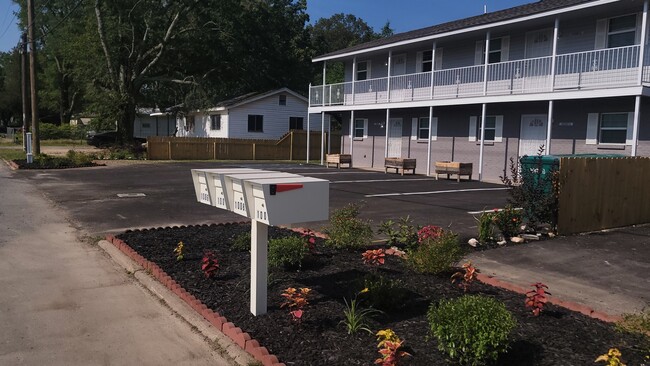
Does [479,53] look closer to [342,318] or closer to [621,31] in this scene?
[621,31]

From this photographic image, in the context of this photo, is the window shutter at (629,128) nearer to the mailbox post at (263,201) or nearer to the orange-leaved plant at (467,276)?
the orange-leaved plant at (467,276)

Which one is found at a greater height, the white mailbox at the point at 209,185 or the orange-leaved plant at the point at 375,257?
the white mailbox at the point at 209,185

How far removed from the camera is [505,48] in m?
21.5

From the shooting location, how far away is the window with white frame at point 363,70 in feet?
95.0

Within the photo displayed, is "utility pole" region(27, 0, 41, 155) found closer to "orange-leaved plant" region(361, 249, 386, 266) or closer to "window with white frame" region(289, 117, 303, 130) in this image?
"window with white frame" region(289, 117, 303, 130)

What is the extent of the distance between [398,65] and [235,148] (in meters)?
13.9

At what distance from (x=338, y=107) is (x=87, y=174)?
13.2 metres

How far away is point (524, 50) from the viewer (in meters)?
20.8

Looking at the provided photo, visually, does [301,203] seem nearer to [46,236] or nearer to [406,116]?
[46,236]

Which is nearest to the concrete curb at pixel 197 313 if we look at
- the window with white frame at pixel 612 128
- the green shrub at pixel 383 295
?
the green shrub at pixel 383 295

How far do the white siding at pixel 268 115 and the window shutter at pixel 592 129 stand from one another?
2583 centimetres

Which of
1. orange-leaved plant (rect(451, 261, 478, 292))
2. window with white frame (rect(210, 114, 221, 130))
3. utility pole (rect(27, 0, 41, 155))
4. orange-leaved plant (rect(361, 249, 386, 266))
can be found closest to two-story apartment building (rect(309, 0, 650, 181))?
orange-leaved plant (rect(451, 261, 478, 292))

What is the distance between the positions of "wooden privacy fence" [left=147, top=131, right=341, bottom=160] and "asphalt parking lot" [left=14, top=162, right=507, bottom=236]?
34.8 feet

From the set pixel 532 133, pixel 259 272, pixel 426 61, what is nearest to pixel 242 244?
pixel 259 272
